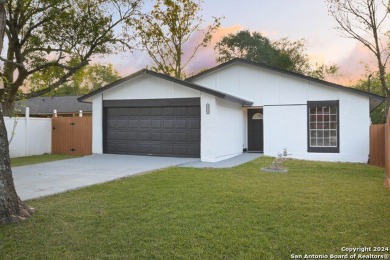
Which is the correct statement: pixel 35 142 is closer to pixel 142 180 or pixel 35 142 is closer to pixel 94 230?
pixel 142 180

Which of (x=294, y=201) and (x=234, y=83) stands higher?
(x=234, y=83)

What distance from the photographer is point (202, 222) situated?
4930 mm

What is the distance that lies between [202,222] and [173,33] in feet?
77.1

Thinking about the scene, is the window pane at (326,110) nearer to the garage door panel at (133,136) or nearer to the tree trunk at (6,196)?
the garage door panel at (133,136)

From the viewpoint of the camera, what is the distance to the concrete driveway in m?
7.67

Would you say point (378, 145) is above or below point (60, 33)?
below

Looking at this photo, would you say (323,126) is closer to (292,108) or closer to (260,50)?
(292,108)

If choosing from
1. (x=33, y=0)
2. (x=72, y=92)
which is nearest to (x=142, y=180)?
(x=33, y=0)

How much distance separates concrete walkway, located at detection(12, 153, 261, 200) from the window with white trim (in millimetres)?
5444

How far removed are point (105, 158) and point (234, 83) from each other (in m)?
7.01

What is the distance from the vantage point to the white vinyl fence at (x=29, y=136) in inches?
597

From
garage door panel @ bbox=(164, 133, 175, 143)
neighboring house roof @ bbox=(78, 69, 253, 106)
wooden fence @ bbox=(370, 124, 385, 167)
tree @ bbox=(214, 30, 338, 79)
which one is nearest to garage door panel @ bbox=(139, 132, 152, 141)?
garage door panel @ bbox=(164, 133, 175, 143)

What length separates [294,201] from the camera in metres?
6.14

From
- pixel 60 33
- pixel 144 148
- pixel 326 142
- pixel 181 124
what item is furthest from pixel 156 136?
pixel 60 33
